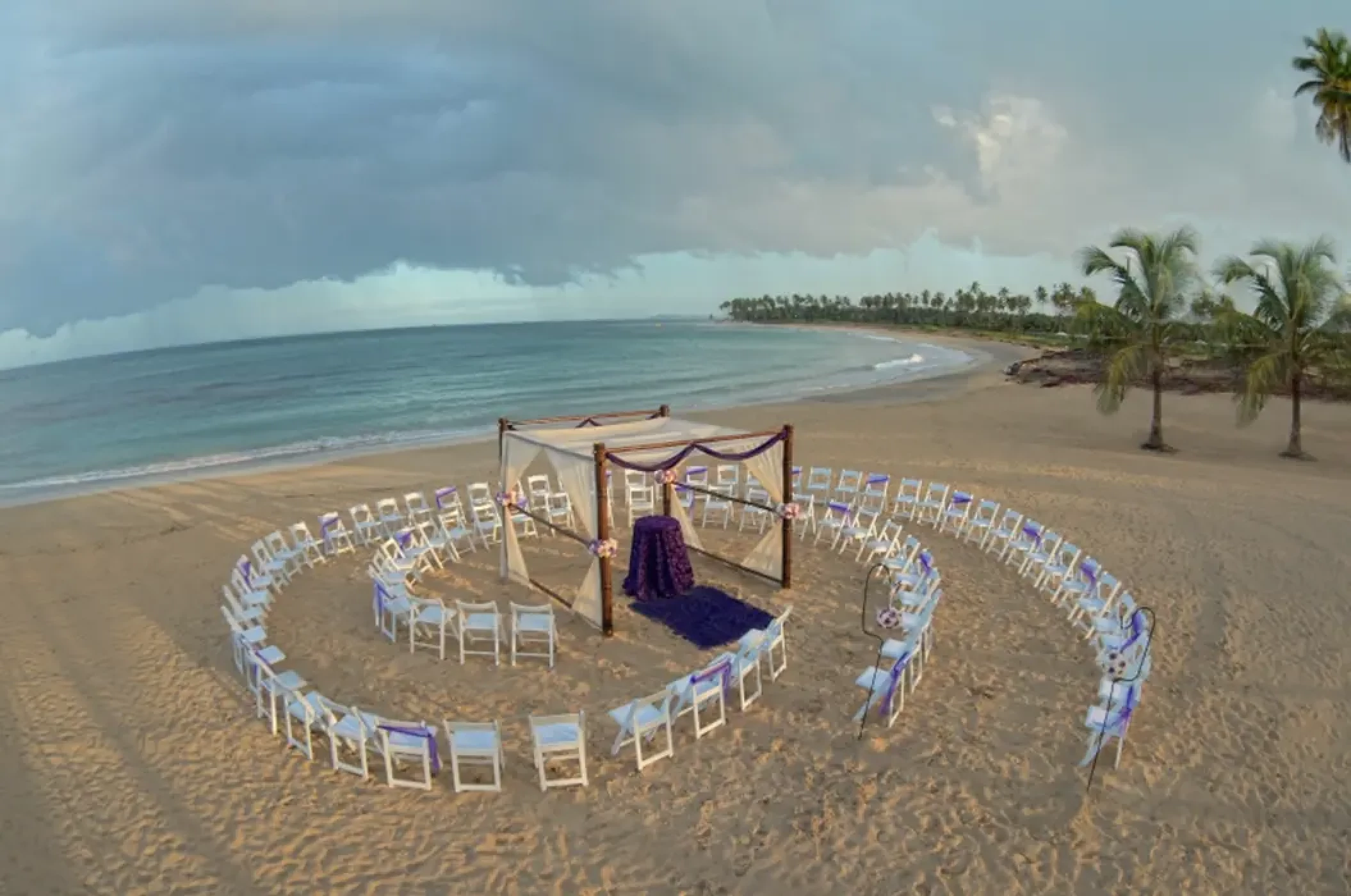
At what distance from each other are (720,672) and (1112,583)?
441cm

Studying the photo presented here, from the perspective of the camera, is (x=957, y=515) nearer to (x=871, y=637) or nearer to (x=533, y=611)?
(x=871, y=637)

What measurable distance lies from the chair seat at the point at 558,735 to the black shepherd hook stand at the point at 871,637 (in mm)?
2374

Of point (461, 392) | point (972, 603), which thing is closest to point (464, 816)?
point (972, 603)

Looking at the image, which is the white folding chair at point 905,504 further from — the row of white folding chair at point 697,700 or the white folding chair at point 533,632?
the white folding chair at point 533,632

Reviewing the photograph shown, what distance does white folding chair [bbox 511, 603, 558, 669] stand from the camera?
835 centimetres

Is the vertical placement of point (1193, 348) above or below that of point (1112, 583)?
above

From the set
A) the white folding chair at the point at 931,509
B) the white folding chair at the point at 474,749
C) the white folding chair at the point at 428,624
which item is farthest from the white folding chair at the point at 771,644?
the white folding chair at the point at 931,509

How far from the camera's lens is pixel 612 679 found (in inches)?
321

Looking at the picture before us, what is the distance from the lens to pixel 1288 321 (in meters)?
17.9

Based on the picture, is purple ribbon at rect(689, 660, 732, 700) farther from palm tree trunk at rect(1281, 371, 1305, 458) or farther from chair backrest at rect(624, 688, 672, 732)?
palm tree trunk at rect(1281, 371, 1305, 458)

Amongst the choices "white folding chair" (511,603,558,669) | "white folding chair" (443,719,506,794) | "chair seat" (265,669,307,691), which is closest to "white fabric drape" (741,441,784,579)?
"white folding chair" (511,603,558,669)

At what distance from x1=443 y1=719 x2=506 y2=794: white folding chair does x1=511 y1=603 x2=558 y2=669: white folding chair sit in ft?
6.08

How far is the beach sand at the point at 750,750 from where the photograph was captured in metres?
5.39

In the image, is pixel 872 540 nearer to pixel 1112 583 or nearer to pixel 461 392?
pixel 1112 583
